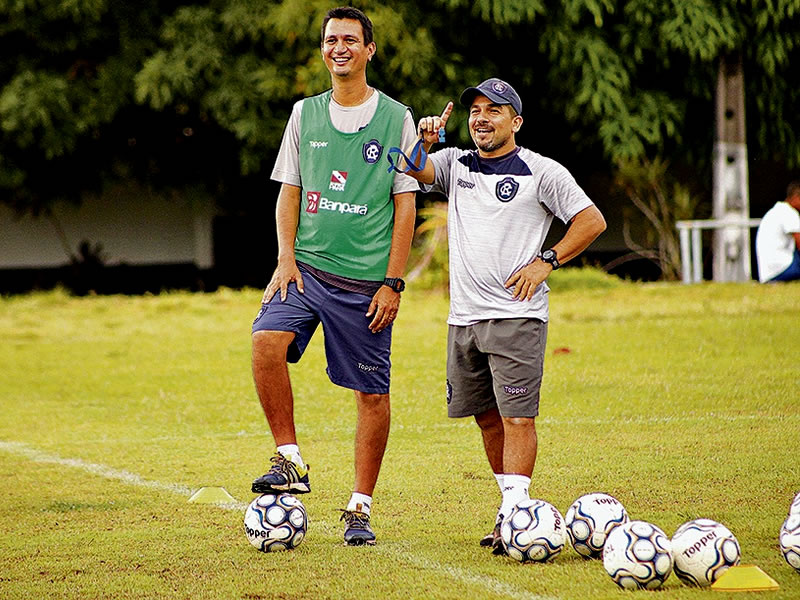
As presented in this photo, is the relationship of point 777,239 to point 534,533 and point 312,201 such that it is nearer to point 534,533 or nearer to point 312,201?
point 312,201

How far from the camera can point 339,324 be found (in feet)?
20.9

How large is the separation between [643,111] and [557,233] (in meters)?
9.34

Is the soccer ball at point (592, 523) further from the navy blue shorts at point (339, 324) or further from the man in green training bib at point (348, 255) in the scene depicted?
the navy blue shorts at point (339, 324)

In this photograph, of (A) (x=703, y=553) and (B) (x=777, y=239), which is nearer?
(A) (x=703, y=553)

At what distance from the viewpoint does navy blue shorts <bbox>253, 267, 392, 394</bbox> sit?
637 centimetres

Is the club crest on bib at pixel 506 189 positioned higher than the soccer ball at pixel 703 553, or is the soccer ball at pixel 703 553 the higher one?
the club crest on bib at pixel 506 189

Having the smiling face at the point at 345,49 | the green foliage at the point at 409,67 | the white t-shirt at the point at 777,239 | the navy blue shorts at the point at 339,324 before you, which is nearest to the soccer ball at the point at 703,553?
the navy blue shorts at the point at 339,324

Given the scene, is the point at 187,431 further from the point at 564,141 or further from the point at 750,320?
the point at 564,141

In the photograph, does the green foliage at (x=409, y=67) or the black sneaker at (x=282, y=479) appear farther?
the green foliage at (x=409, y=67)

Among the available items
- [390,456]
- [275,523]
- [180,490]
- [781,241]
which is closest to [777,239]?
[781,241]

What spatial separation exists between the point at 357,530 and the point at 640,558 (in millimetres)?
1503

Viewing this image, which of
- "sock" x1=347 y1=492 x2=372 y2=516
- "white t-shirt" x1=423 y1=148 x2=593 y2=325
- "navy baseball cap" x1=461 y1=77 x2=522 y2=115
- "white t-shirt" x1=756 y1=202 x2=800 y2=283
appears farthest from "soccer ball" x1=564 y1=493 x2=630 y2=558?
"white t-shirt" x1=756 y1=202 x2=800 y2=283

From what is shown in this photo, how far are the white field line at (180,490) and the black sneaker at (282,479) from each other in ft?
1.73

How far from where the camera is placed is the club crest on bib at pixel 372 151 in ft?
20.8
